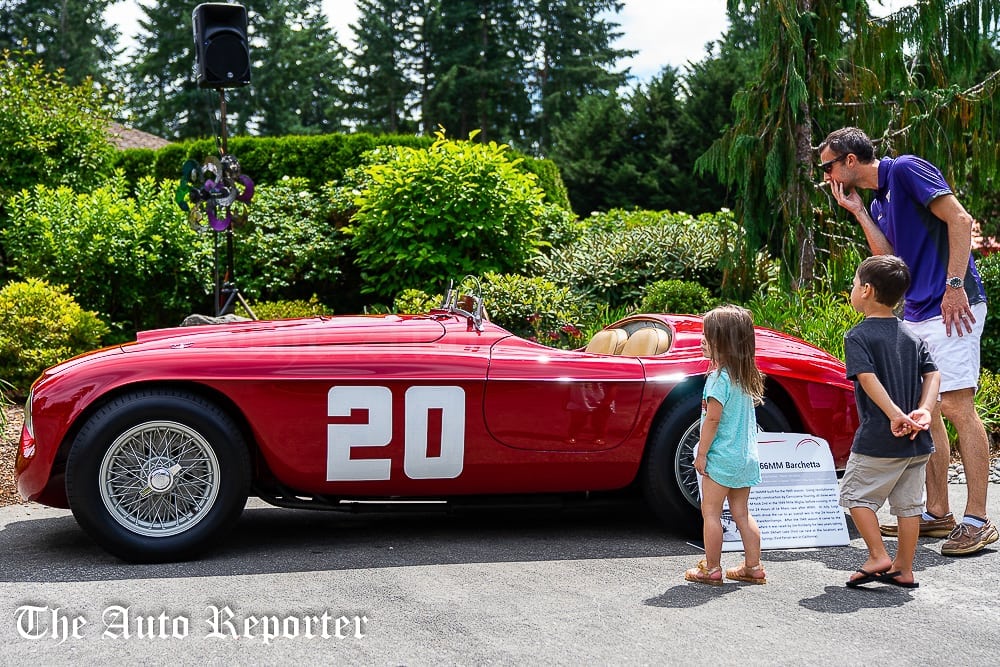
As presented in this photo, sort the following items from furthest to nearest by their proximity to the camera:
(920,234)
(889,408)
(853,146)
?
(853,146) < (920,234) < (889,408)

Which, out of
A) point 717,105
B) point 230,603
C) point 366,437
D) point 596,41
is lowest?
point 230,603

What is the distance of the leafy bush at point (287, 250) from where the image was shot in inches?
462

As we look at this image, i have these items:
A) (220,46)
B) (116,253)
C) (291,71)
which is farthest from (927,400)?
(291,71)

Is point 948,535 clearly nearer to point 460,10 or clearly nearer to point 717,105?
point 717,105

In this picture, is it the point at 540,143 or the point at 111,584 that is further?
the point at 540,143

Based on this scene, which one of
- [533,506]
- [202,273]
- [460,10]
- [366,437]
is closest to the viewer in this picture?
[366,437]

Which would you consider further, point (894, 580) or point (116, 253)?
point (116, 253)

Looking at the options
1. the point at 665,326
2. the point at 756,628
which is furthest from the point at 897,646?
the point at 665,326

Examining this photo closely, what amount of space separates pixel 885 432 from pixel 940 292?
0.95 meters

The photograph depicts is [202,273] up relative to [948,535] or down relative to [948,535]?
up

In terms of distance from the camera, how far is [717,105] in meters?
25.9

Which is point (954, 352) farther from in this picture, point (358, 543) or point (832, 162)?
point (358, 543)

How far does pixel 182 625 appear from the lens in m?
3.43

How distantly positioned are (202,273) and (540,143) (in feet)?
101
